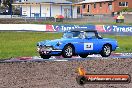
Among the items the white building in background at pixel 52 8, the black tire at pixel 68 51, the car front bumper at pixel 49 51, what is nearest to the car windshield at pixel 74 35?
the black tire at pixel 68 51

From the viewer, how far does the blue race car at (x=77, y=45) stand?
1736 cm

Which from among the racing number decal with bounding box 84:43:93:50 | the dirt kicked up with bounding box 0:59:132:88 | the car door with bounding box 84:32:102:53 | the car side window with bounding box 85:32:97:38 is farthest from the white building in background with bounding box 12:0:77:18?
the dirt kicked up with bounding box 0:59:132:88

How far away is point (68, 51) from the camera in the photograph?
17.7 meters

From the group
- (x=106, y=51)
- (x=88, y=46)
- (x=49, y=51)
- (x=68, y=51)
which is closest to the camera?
(x=49, y=51)

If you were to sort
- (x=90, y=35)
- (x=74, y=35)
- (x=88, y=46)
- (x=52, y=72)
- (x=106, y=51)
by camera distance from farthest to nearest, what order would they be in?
1. (x=106, y=51)
2. (x=90, y=35)
3. (x=74, y=35)
4. (x=88, y=46)
5. (x=52, y=72)

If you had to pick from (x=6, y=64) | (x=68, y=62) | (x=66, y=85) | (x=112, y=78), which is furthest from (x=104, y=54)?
(x=112, y=78)

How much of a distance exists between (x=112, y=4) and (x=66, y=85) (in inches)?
3001

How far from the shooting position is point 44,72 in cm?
1309

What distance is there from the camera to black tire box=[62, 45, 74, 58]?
57.5ft

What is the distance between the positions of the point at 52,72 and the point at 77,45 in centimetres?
496

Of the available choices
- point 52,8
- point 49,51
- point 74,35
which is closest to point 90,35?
point 74,35

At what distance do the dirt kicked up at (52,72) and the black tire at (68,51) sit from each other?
161 cm

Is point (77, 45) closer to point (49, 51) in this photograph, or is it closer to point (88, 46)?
point (88, 46)

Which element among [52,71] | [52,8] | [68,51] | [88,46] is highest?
[52,8]
